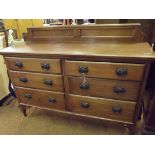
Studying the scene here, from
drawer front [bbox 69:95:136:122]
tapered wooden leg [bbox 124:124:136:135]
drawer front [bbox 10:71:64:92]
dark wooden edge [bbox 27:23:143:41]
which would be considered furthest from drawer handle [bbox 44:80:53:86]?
tapered wooden leg [bbox 124:124:136:135]

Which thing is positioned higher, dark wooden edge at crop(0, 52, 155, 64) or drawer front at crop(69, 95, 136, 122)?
dark wooden edge at crop(0, 52, 155, 64)

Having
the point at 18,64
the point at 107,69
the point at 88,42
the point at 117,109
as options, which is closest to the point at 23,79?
the point at 18,64

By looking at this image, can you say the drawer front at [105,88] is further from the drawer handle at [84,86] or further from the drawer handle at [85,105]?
the drawer handle at [85,105]

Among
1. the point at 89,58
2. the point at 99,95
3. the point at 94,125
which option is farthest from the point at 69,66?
the point at 94,125

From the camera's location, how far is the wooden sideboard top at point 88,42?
3.69 feet

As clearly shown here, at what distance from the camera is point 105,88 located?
4.10ft

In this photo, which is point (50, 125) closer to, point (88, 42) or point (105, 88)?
point (105, 88)

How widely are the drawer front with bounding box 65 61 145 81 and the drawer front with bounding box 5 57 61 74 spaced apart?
12 cm

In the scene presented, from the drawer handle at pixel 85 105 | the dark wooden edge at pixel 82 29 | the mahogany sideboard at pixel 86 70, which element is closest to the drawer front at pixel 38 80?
the mahogany sideboard at pixel 86 70

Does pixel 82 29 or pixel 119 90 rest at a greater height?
pixel 82 29

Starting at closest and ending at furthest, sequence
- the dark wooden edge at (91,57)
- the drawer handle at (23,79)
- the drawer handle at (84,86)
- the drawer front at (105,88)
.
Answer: the dark wooden edge at (91,57) → the drawer front at (105,88) → the drawer handle at (84,86) → the drawer handle at (23,79)

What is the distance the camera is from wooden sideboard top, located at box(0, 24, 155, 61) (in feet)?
3.69

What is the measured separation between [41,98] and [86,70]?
2.13 ft

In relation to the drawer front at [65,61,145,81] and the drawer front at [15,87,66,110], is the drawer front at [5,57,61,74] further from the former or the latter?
the drawer front at [15,87,66,110]
